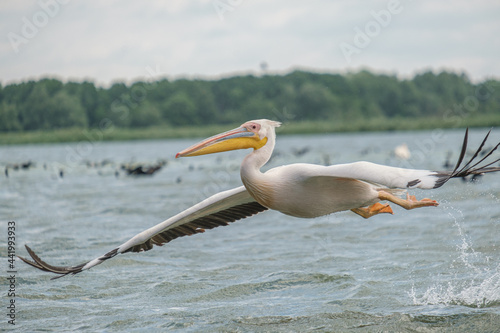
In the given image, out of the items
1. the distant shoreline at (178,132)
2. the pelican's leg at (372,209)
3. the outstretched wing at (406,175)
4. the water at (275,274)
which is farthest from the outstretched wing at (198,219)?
the distant shoreline at (178,132)

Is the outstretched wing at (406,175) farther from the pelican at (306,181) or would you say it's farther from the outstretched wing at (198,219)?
the outstretched wing at (198,219)

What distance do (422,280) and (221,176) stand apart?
14.5 metres

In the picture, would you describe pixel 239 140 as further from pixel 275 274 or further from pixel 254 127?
pixel 275 274

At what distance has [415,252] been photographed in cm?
871

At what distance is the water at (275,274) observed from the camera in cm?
618

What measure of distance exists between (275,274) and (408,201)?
248 cm

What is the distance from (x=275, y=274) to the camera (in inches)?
309

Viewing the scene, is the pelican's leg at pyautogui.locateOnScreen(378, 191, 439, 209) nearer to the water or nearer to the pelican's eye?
the water

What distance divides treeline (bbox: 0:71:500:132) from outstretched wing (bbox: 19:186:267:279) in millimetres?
31020

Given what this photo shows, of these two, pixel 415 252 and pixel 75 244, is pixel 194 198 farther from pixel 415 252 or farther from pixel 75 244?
pixel 415 252

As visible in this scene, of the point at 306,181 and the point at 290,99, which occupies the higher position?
→ the point at 290,99

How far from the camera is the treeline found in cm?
5045

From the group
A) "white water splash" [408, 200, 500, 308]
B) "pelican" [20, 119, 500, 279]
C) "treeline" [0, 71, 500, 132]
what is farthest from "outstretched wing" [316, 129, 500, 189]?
"treeline" [0, 71, 500, 132]

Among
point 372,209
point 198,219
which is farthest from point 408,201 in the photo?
point 198,219
